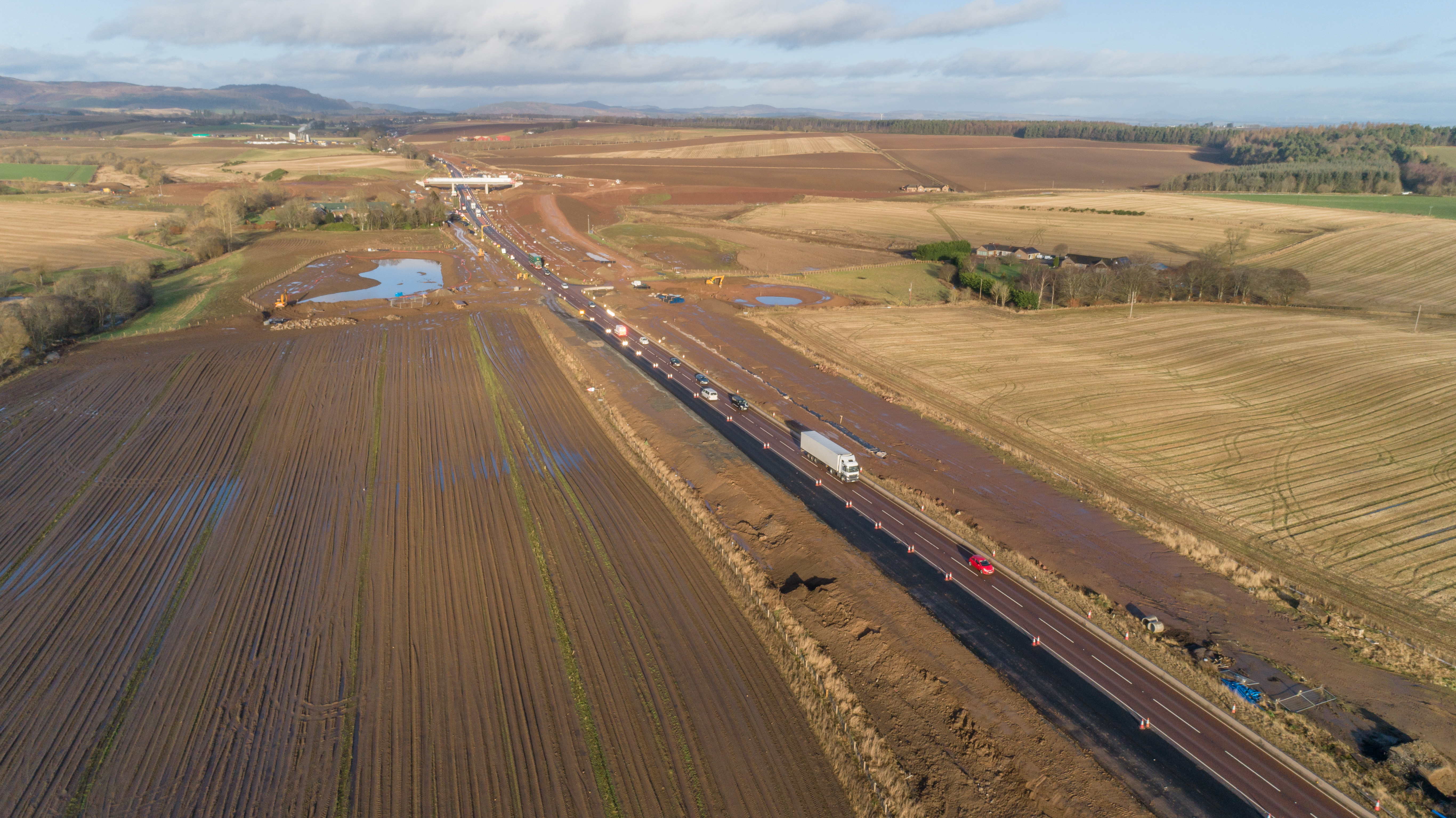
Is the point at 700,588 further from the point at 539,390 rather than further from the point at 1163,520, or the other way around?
the point at 539,390

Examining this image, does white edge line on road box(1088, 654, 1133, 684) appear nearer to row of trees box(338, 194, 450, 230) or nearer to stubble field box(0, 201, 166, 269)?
stubble field box(0, 201, 166, 269)

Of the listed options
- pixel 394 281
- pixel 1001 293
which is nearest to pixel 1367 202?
pixel 1001 293

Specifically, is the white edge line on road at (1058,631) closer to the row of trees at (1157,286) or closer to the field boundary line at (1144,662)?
the field boundary line at (1144,662)

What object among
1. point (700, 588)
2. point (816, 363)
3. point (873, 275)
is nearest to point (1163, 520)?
point (700, 588)

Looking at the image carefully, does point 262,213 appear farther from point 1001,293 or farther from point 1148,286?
point 1148,286

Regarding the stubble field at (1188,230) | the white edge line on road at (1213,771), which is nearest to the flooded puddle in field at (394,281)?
the stubble field at (1188,230)

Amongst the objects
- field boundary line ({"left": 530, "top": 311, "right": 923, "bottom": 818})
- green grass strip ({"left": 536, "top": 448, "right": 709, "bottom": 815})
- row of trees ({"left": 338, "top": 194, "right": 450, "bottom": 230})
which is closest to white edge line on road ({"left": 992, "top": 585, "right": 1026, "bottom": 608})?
field boundary line ({"left": 530, "top": 311, "right": 923, "bottom": 818})
